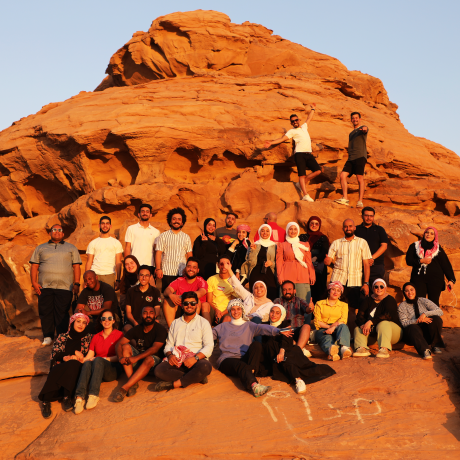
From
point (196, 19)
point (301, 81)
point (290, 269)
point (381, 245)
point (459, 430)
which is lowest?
point (459, 430)

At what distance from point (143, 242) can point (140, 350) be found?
2.14 m

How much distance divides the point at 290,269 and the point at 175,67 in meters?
8.35

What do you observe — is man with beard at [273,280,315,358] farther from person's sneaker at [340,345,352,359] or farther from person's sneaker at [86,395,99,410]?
person's sneaker at [86,395,99,410]

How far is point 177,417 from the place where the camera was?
19.0 ft

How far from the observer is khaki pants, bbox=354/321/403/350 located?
6953 mm

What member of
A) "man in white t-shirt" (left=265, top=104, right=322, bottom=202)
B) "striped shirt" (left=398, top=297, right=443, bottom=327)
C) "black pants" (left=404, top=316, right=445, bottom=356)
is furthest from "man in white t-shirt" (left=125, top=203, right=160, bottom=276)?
"black pants" (left=404, top=316, right=445, bottom=356)

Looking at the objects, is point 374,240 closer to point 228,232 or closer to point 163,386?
point 228,232

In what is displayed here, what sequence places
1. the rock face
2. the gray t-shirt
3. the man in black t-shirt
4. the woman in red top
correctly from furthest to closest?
the rock face
the gray t-shirt
the man in black t-shirt
the woman in red top

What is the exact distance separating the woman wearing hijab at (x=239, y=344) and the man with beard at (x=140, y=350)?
2.65 feet

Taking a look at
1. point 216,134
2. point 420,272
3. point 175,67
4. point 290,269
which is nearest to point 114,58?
point 175,67

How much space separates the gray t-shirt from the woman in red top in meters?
1.36

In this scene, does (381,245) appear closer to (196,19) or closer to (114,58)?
(196,19)

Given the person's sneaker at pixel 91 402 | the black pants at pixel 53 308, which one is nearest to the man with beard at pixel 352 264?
the person's sneaker at pixel 91 402

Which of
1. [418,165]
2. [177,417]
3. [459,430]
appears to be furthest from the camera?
[418,165]
